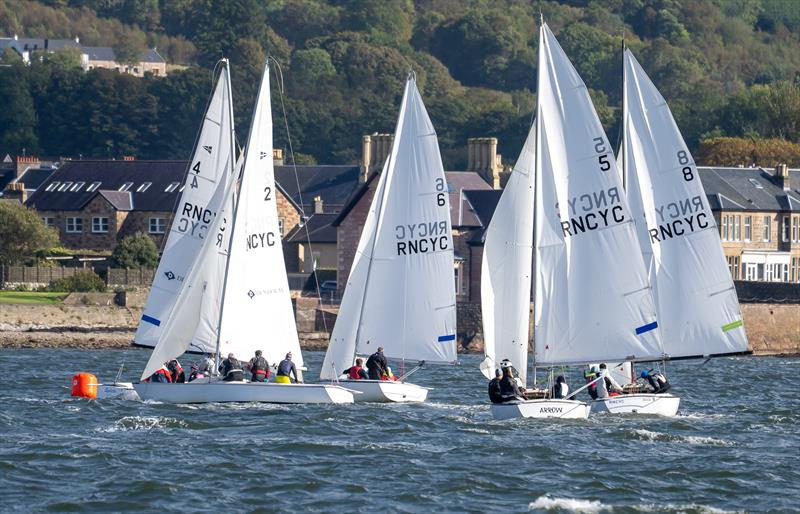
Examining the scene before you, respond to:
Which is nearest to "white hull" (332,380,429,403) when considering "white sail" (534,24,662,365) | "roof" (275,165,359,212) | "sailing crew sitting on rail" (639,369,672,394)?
"white sail" (534,24,662,365)

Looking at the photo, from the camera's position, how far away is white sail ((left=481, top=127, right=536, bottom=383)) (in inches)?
1606

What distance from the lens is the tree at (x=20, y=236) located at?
83.6 m

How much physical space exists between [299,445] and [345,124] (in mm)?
125045

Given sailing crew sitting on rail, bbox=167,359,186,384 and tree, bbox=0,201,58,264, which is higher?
tree, bbox=0,201,58,264

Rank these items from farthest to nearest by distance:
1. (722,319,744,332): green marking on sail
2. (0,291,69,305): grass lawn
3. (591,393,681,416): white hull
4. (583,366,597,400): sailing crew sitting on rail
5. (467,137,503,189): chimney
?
(467,137,503,189): chimney
(0,291,69,305): grass lawn
(722,319,744,332): green marking on sail
(583,366,597,400): sailing crew sitting on rail
(591,393,681,416): white hull

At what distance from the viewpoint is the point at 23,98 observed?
16525 centimetres

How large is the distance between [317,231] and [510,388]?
178 feet

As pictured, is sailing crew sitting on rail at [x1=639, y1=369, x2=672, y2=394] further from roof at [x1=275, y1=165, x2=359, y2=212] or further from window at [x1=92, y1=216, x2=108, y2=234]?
roof at [x1=275, y1=165, x2=359, y2=212]

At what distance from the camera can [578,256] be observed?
3984 centimetres

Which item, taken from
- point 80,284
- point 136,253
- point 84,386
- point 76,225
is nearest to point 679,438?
point 84,386

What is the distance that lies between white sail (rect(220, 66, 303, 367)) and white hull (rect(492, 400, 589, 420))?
749cm

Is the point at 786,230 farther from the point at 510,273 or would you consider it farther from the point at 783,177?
the point at 510,273

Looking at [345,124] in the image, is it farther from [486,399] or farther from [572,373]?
[486,399]

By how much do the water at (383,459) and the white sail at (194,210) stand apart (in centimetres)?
321
